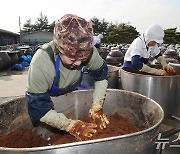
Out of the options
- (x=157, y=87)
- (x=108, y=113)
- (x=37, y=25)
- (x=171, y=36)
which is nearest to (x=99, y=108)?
(x=108, y=113)

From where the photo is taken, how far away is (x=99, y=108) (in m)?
1.69

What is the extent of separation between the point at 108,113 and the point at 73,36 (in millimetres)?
1014

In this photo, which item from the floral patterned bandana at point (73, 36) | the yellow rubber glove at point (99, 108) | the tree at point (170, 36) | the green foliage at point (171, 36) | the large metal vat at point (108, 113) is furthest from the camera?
the green foliage at point (171, 36)

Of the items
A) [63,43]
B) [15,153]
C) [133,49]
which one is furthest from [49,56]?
[133,49]

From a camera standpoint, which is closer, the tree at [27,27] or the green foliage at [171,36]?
the green foliage at [171,36]

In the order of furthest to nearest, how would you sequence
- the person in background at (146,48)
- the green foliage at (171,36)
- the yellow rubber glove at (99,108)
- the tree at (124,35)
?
the tree at (124,35)
the green foliage at (171,36)
the person in background at (146,48)
the yellow rubber glove at (99,108)

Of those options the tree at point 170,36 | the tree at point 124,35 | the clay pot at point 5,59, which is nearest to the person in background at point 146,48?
the clay pot at point 5,59

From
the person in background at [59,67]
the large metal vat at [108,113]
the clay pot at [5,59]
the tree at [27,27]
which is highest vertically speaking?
the tree at [27,27]

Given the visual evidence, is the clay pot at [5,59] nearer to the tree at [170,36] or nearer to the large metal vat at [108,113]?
the large metal vat at [108,113]

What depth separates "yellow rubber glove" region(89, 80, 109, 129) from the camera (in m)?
1.62

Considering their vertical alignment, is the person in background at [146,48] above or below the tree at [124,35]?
below

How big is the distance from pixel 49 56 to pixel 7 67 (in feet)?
30.2

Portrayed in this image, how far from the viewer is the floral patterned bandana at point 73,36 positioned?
4.02 ft

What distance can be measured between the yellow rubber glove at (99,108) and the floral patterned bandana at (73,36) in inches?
20.8
